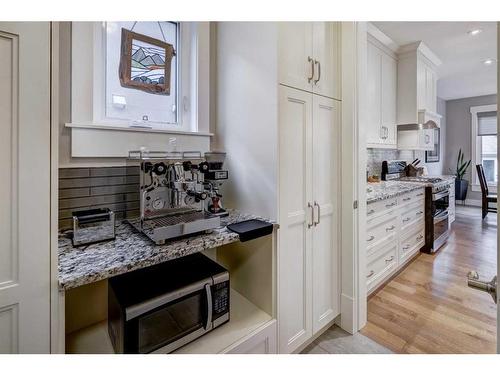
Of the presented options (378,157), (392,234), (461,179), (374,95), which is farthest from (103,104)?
(461,179)

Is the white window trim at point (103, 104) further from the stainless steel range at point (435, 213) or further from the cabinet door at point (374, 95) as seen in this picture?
the stainless steel range at point (435, 213)

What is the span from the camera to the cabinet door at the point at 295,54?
134cm

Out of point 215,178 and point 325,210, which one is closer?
point 215,178

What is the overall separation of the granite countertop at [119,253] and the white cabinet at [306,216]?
0.44 m

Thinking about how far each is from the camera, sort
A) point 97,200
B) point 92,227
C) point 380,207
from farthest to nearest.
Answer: point 380,207 → point 97,200 → point 92,227

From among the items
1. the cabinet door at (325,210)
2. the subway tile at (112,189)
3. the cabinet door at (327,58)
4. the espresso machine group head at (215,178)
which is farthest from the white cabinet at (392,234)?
the subway tile at (112,189)

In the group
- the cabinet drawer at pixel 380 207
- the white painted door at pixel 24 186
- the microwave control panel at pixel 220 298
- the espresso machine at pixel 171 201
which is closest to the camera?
the white painted door at pixel 24 186

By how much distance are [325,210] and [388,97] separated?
2667mm

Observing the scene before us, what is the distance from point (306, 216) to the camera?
1522mm

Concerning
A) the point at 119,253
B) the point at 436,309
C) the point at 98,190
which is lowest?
the point at 436,309

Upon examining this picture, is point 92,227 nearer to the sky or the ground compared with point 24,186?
nearer to the ground

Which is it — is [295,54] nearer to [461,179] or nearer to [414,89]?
[414,89]

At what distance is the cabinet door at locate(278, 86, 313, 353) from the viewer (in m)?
1.38
